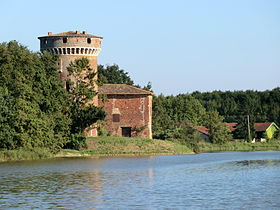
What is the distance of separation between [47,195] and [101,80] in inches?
1258

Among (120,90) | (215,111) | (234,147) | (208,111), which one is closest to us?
(120,90)

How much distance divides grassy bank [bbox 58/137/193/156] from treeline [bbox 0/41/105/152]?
118 centimetres

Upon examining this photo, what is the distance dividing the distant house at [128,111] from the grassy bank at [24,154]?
16.1 m

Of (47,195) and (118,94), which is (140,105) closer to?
(118,94)

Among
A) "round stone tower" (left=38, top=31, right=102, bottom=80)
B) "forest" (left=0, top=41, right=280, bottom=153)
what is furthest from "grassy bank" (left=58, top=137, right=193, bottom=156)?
"round stone tower" (left=38, top=31, right=102, bottom=80)

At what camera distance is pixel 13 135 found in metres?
44.4

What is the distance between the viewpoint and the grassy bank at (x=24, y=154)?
144 ft

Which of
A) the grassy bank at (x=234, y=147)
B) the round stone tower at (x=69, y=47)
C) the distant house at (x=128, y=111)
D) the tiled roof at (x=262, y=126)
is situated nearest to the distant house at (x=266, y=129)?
the tiled roof at (x=262, y=126)

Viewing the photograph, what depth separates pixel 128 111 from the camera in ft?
206

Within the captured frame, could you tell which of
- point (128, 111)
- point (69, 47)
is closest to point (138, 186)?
point (69, 47)

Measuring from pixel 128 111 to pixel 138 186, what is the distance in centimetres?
3477

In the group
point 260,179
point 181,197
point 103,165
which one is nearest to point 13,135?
point 103,165

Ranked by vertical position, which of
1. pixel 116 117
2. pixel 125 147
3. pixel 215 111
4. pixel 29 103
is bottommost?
pixel 125 147

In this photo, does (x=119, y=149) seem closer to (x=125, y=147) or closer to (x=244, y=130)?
(x=125, y=147)
